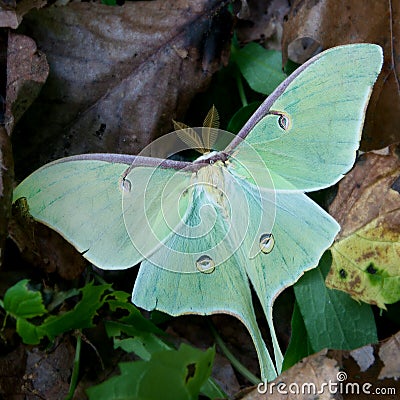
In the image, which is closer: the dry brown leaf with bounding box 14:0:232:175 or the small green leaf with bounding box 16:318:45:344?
the small green leaf with bounding box 16:318:45:344

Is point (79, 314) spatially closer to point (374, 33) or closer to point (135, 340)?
point (135, 340)

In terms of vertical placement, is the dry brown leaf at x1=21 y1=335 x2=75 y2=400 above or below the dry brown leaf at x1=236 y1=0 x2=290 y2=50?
below

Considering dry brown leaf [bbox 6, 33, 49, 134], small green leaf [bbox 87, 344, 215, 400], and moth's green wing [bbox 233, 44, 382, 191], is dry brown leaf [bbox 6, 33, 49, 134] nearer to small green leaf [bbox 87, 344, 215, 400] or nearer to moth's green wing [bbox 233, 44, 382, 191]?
moth's green wing [bbox 233, 44, 382, 191]

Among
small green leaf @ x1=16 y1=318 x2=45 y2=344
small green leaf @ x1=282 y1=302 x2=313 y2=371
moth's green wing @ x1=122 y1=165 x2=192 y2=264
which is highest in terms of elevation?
moth's green wing @ x1=122 y1=165 x2=192 y2=264

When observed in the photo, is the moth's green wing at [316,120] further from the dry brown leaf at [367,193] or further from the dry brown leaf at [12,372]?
the dry brown leaf at [12,372]

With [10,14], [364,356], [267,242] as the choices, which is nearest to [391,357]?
[364,356]

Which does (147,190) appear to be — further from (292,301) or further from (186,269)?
(292,301)

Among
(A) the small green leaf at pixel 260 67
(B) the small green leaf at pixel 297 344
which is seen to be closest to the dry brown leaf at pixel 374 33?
(A) the small green leaf at pixel 260 67

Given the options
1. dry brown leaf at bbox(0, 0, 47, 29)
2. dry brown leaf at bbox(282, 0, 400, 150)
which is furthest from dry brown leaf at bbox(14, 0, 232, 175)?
dry brown leaf at bbox(282, 0, 400, 150)
